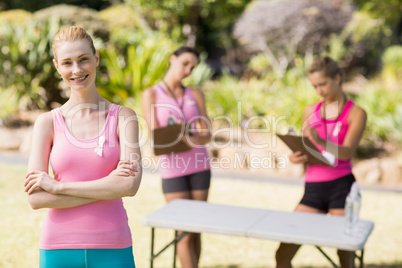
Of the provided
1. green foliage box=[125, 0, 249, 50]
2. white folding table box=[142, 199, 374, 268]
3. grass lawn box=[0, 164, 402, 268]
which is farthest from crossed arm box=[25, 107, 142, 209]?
green foliage box=[125, 0, 249, 50]

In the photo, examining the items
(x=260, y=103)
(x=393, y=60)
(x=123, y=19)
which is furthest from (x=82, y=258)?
(x=393, y=60)

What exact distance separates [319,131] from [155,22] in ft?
55.6

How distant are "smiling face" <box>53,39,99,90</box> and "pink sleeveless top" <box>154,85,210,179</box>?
6.12ft

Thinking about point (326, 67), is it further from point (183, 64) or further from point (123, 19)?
point (123, 19)

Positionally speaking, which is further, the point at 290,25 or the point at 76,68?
the point at 290,25

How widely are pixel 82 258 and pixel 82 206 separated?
0.70 ft

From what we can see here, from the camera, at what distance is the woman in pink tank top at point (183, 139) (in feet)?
13.1

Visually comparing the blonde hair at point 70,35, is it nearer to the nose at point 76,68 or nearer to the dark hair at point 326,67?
the nose at point 76,68

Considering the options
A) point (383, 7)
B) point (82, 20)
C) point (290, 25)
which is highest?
point (290, 25)

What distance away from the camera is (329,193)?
3750 millimetres

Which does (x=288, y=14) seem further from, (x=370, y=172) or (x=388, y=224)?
(x=388, y=224)

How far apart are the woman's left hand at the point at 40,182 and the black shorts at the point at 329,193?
217 cm

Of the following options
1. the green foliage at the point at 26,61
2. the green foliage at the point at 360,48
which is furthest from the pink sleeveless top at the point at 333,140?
the green foliage at the point at 360,48

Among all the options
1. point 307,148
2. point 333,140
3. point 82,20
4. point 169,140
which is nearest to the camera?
point 307,148
